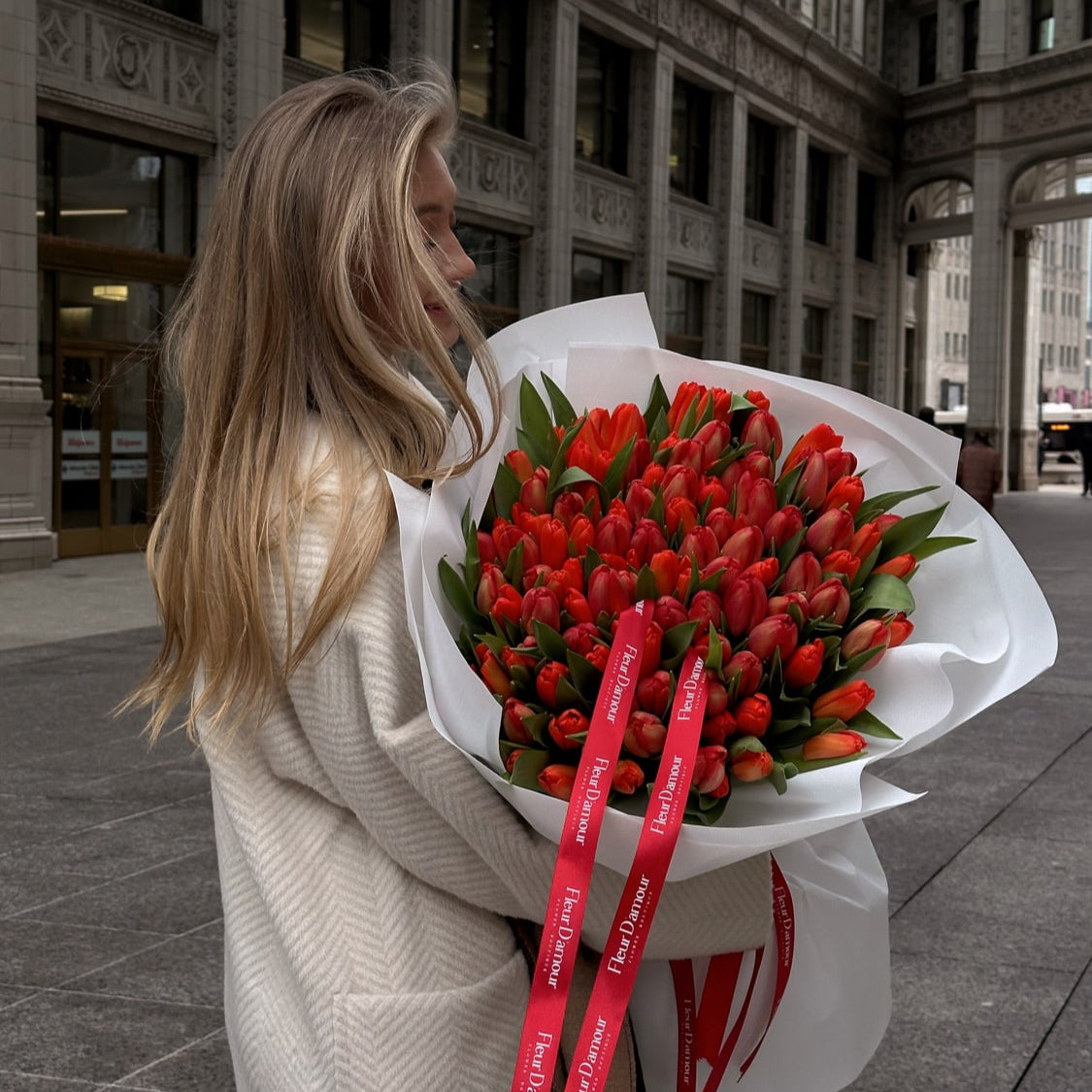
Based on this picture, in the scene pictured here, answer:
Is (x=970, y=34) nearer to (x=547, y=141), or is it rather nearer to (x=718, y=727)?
(x=547, y=141)

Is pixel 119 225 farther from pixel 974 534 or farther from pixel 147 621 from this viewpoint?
pixel 974 534

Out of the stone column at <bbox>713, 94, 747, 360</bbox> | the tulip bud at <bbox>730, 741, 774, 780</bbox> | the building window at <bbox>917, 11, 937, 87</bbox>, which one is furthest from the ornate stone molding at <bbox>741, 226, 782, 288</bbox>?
the tulip bud at <bbox>730, 741, 774, 780</bbox>

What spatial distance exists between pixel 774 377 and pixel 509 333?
299 millimetres

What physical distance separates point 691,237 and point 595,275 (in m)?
3.85

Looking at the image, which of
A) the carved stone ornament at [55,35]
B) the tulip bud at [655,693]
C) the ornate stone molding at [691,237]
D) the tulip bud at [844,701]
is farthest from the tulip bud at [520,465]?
the ornate stone molding at [691,237]

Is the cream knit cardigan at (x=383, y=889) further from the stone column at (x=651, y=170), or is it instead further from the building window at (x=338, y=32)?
the stone column at (x=651, y=170)

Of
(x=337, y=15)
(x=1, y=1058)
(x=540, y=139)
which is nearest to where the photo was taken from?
(x=1, y=1058)

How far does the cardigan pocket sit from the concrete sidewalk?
209 centimetres

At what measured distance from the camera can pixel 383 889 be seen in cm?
143

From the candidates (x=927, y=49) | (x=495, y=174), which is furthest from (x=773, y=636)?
(x=927, y=49)

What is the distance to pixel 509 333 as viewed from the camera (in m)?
1.67

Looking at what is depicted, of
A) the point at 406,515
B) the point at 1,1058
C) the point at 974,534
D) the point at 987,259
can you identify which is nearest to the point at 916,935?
the point at 1,1058

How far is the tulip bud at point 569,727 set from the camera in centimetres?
135

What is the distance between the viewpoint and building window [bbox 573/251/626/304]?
26.5 metres
